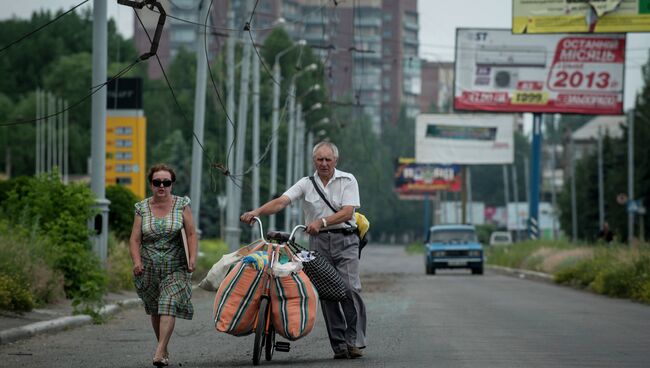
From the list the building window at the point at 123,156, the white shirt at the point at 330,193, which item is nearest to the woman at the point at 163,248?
the white shirt at the point at 330,193

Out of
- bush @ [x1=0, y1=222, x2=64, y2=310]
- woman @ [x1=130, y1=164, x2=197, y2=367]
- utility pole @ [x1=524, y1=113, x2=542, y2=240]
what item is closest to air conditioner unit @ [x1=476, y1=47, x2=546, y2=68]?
utility pole @ [x1=524, y1=113, x2=542, y2=240]

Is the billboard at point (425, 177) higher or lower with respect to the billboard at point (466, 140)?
lower

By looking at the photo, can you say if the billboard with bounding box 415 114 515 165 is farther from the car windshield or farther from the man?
the man

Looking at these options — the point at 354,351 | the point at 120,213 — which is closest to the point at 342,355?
the point at 354,351

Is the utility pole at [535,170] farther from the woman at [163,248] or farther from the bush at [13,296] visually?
the woman at [163,248]

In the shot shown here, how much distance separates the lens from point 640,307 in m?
23.5

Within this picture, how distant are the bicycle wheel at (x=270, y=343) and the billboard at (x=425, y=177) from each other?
9716cm

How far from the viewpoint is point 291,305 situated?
12.1m

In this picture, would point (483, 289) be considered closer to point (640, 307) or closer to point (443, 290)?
point (443, 290)

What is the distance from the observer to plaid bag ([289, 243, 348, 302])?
1239 cm

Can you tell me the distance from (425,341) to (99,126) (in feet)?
31.3

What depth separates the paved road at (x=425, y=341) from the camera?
505 inches

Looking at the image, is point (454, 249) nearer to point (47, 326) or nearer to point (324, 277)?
point (47, 326)

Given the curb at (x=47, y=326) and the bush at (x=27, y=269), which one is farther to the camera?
the bush at (x=27, y=269)
